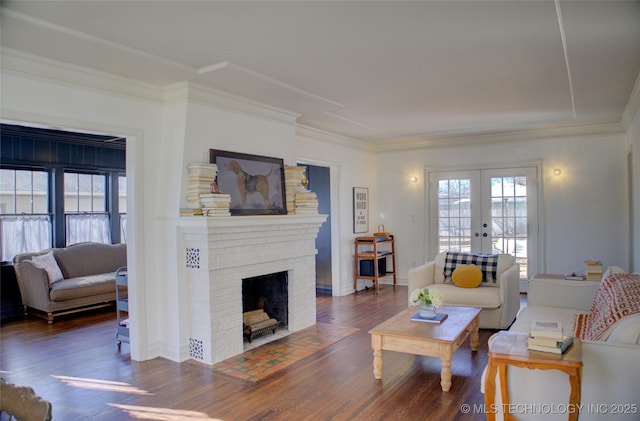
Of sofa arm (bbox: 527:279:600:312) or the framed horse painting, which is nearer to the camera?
sofa arm (bbox: 527:279:600:312)

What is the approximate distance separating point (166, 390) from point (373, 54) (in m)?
3.09

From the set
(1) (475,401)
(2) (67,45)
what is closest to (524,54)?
(1) (475,401)

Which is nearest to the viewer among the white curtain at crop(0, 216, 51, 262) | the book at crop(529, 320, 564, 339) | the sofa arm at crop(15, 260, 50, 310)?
the book at crop(529, 320, 564, 339)

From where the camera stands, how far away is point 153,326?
4195mm

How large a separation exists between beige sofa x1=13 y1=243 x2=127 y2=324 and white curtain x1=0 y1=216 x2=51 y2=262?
0.30 m

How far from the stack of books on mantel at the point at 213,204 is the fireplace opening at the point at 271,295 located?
117 centimetres

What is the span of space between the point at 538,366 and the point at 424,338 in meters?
1.24

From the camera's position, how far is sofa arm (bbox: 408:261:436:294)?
17.0 ft

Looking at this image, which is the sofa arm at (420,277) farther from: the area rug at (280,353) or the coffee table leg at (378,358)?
the coffee table leg at (378,358)

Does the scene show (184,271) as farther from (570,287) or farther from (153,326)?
(570,287)

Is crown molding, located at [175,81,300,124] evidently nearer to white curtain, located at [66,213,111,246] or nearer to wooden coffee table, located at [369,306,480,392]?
wooden coffee table, located at [369,306,480,392]

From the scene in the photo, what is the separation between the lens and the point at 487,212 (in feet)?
23.7

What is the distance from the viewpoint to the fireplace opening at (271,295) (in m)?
4.96

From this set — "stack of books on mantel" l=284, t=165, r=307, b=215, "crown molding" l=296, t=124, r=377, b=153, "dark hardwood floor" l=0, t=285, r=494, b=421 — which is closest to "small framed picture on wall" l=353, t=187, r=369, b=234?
"crown molding" l=296, t=124, r=377, b=153
